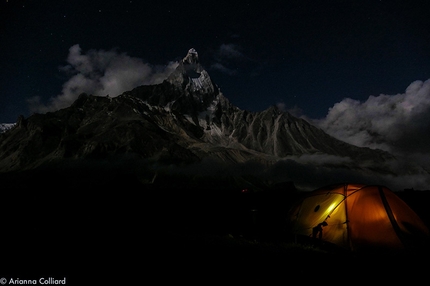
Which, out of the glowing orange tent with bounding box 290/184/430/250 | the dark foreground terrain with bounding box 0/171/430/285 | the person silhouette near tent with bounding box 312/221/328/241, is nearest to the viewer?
the dark foreground terrain with bounding box 0/171/430/285

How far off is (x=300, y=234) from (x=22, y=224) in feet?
46.3

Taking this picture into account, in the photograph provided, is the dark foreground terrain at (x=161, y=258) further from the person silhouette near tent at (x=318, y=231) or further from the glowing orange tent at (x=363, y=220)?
the person silhouette near tent at (x=318, y=231)

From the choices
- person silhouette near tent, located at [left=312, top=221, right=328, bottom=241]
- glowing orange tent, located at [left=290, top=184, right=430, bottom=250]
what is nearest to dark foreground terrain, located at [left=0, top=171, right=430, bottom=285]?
glowing orange tent, located at [left=290, top=184, right=430, bottom=250]

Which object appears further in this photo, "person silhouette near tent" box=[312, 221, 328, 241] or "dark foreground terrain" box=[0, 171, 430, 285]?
"person silhouette near tent" box=[312, 221, 328, 241]

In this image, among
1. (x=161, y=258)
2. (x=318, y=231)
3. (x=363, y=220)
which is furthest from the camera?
(x=318, y=231)

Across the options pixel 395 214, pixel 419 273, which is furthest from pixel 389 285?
pixel 395 214

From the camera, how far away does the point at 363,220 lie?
46.7 ft

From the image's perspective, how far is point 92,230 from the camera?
12.3m

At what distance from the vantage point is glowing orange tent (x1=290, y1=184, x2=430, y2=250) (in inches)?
540

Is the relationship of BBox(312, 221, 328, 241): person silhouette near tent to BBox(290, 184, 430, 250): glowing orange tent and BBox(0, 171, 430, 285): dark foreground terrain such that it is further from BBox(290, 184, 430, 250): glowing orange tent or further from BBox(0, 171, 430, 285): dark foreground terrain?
BBox(0, 171, 430, 285): dark foreground terrain

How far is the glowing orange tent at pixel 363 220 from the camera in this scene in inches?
540

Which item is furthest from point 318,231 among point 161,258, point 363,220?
point 161,258

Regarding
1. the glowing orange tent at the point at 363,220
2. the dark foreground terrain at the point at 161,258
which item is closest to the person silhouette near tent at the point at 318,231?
the glowing orange tent at the point at 363,220

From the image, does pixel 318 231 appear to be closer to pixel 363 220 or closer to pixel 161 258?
pixel 363 220
